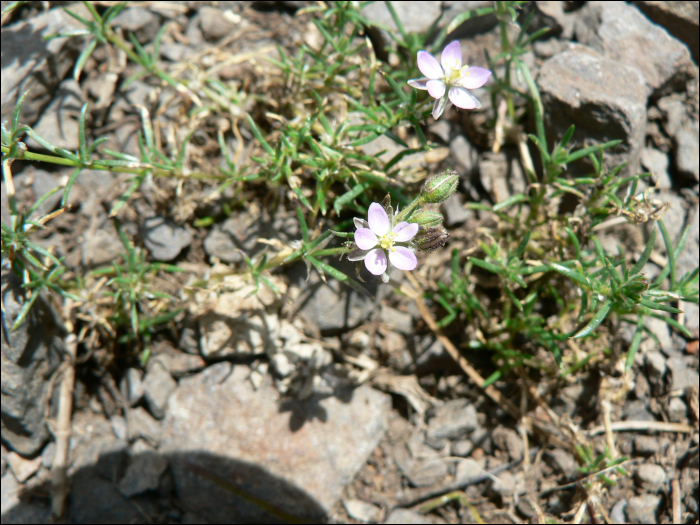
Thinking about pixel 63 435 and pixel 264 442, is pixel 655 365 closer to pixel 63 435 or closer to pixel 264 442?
pixel 264 442

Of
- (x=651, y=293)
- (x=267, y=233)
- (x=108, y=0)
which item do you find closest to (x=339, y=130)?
(x=267, y=233)

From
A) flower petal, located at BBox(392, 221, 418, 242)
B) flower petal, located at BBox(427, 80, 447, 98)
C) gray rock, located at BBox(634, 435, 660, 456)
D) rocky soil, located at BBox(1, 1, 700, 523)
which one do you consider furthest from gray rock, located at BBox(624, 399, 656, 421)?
flower petal, located at BBox(427, 80, 447, 98)

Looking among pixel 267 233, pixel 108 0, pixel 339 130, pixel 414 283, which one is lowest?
pixel 414 283

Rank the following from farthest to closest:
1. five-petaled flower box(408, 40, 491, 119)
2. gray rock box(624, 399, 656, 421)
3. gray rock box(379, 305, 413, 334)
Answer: gray rock box(379, 305, 413, 334)
gray rock box(624, 399, 656, 421)
five-petaled flower box(408, 40, 491, 119)

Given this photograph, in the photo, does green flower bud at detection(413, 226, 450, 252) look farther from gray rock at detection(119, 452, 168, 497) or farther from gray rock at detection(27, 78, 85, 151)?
gray rock at detection(27, 78, 85, 151)

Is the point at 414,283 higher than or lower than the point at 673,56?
lower

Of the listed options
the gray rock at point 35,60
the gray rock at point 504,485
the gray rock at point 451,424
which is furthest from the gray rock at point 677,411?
the gray rock at point 35,60

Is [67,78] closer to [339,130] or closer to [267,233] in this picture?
[267,233]
